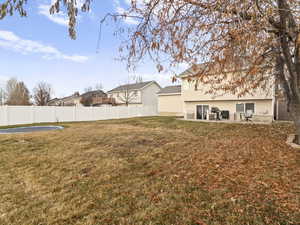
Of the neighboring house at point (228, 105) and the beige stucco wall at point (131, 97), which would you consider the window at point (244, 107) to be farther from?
the beige stucco wall at point (131, 97)

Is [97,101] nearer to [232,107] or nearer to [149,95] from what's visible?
[149,95]

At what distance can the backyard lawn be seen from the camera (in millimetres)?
2412

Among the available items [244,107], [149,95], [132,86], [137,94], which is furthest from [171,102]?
[132,86]

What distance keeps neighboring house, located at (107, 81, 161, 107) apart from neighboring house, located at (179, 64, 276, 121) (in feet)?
45.1

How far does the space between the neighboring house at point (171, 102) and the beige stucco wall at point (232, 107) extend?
487cm

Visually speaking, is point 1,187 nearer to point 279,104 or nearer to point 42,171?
point 42,171

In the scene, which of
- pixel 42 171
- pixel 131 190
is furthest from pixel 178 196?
pixel 42 171

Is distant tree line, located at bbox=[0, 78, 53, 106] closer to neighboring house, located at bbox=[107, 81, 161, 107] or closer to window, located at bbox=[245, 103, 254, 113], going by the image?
neighboring house, located at bbox=[107, 81, 161, 107]

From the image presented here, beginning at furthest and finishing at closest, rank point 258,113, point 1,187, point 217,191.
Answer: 1. point 258,113
2. point 1,187
3. point 217,191

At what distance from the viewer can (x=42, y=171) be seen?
4.31 meters

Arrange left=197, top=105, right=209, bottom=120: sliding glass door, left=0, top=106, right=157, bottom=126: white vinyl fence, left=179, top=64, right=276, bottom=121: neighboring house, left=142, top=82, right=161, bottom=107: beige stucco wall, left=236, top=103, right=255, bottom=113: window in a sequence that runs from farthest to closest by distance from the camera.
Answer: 1. left=142, top=82, right=161, bottom=107: beige stucco wall
2. left=197, top=105, right=209, bottom=120: sliding glass door
3. left=0, top=106, right=157, bottom=126: white vinyl fence
4. left=236, top=103, right=255, bottom=113: window
5. left=179, top=64, right=276, bottom=121: neighboring house

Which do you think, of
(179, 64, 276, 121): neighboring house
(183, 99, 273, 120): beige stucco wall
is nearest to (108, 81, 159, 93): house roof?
(179, 64, 276, 121): neighboring house

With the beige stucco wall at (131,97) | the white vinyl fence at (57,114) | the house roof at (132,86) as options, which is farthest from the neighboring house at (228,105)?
the house roof at (132,86)

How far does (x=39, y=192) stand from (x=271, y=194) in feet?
14.2
